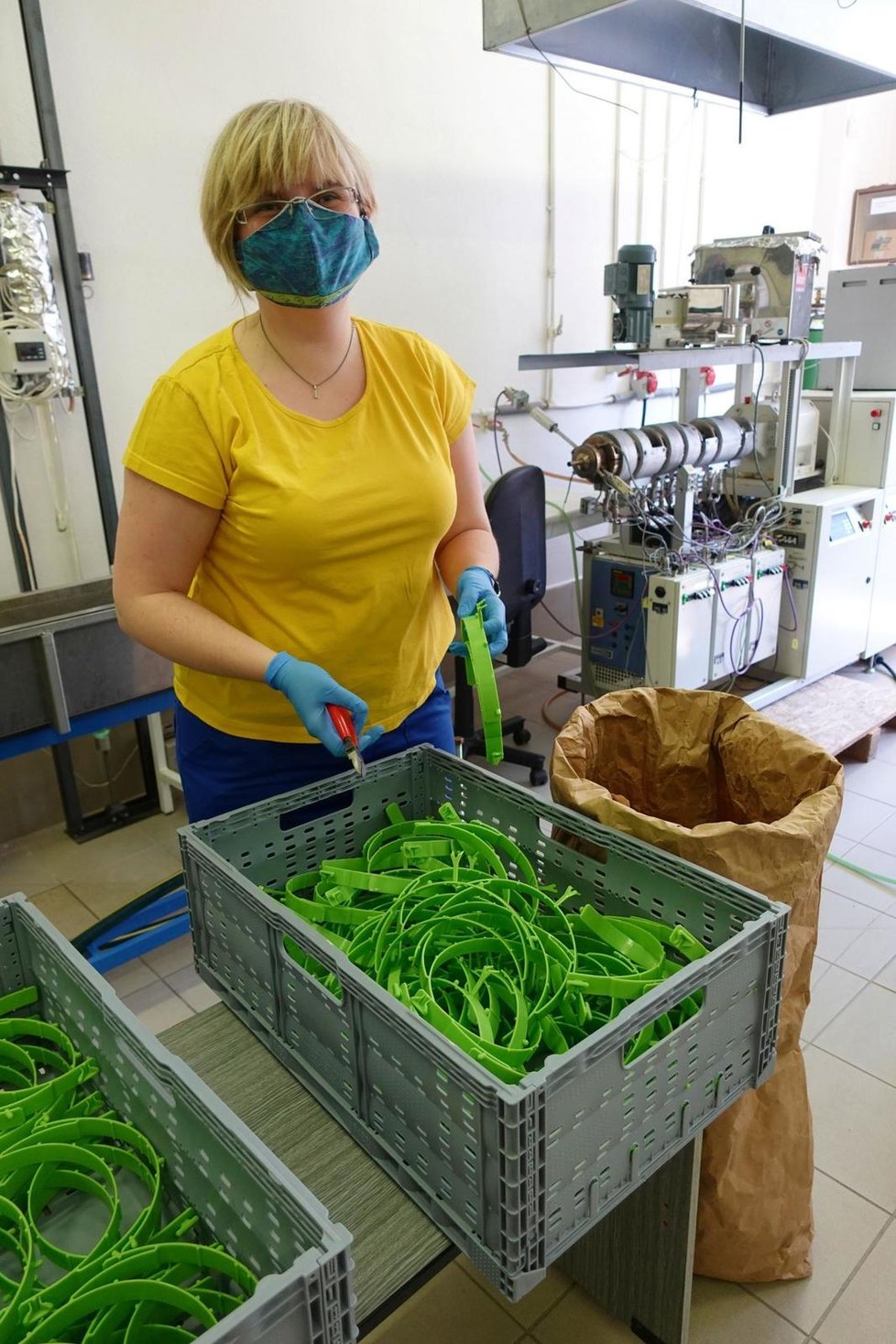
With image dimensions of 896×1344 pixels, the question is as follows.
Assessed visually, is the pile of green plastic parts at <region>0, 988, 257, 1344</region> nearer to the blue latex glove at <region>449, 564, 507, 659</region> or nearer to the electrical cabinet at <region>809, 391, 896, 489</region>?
the blue latex glove at <region>449, 564, 507, 659</region>

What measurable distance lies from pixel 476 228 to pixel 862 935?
289 cm

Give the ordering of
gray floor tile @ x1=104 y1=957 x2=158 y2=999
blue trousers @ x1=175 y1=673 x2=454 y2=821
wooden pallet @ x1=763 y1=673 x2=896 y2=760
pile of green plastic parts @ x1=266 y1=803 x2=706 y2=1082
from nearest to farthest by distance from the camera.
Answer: pile of green plastic parts @ x1=266 y1=803 x2=706 y2=1082 < blue trousers @ x1=175 y1=673 x2=454 y2=821 < gray floor tile @ x1=104 y1=957 x2=158 y2=999 < wooden pallet @ x1=763 y1=673 x2=896 y2=760

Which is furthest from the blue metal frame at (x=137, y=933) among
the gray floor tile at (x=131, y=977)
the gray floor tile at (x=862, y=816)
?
the gray floor tile at (x=862, y=816)

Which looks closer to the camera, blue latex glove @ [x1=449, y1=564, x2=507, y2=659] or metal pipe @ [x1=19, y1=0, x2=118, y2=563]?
blue latex glove @ [x1=449, y1=564, x2=507, y2=659]

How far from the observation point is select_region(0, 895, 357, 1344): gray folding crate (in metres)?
0.57

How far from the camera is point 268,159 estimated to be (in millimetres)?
1028

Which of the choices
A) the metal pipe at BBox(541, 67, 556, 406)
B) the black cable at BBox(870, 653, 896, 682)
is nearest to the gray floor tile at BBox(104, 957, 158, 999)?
the metal pipe at BBox(541, 67, 556, 406)

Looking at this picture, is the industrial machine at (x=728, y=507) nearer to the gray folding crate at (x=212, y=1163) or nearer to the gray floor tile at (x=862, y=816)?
the gray floor tile at (x=862, y=816)

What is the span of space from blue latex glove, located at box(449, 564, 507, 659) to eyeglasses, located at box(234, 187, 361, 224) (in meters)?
0.48

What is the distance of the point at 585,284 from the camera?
417 cm

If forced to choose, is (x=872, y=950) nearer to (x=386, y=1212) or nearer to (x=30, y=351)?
(x=386, y=1212)

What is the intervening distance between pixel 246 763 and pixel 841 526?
8.98 ft

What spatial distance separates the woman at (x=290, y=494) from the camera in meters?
1.06

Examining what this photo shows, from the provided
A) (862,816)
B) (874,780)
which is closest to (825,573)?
(874,780)
